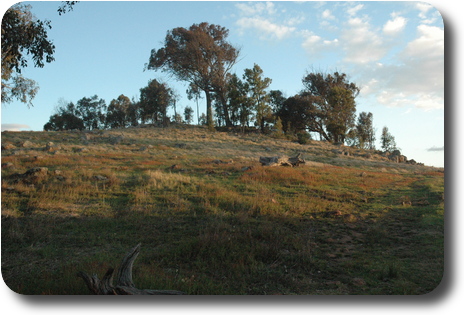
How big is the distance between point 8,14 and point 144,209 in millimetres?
6099

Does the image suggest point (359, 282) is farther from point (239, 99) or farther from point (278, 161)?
point (239, 99)

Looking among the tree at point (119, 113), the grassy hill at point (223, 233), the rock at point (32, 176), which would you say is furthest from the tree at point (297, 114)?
the rock at point (32, 176)

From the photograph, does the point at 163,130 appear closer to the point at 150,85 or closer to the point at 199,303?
the point at 150,85

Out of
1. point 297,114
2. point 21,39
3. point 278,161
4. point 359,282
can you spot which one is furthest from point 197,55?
point 359,282

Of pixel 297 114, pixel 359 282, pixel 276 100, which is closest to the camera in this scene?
pixel 359 282

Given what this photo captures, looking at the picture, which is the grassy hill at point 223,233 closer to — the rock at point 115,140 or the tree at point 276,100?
the rock at point 115,140

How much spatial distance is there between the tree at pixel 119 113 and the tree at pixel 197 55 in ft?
70.3

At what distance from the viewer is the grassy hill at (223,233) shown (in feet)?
18.1

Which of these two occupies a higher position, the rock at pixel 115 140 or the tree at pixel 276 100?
the tree at pixel 276 100

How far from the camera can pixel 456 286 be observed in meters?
5.41

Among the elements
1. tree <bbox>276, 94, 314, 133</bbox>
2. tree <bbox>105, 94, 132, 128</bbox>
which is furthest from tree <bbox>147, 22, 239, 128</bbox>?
tree <bbox>105, 94, 132, 128</bbox>

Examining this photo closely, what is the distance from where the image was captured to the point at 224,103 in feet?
165

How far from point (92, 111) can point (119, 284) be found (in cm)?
5332

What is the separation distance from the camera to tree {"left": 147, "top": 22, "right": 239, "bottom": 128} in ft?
110
